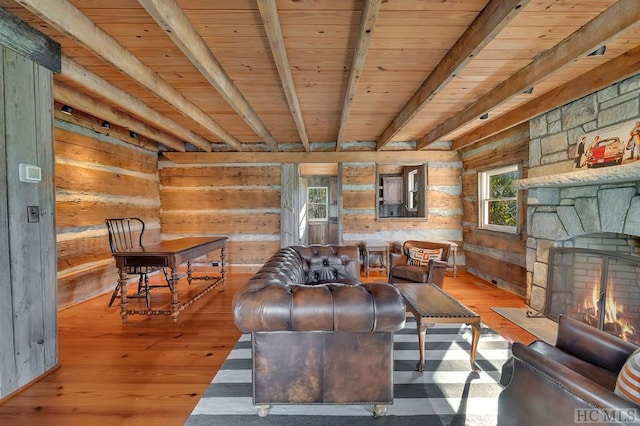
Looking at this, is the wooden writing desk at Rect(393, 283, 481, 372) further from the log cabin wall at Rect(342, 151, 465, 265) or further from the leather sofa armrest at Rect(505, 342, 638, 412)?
the log cabin wall at Rect(342, 151, 465, 265)

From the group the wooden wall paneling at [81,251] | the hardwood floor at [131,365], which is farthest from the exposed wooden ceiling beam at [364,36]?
the wooden wall paneling at [81,251]

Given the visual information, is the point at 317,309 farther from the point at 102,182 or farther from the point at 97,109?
the point at 102,182

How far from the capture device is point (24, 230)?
1.99m

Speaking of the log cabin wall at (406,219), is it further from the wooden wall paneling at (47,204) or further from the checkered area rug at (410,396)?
the wooden wall paneling at (47,204)

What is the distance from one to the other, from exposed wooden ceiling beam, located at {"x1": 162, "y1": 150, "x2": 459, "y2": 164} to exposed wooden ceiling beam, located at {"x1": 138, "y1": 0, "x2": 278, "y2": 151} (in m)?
2.02

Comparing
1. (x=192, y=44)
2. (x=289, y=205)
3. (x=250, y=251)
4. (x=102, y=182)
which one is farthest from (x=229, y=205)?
(x=192, y=44)

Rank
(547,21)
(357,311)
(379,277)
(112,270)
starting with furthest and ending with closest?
(379,277)
(112,270)
(547,21)
(357,311)

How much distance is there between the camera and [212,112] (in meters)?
3.73

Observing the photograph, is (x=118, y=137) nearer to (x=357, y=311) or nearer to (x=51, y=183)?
(x=51, y=183)

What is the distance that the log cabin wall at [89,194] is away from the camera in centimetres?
351

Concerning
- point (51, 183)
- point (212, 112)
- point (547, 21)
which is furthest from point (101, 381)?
point (547, 21)

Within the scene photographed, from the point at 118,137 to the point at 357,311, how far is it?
478cm

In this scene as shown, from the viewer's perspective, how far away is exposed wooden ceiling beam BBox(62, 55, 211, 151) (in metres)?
2.44

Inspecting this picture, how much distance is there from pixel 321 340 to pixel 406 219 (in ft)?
13.8
